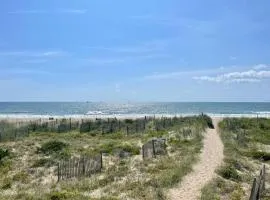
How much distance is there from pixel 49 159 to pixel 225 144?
15214 millimetres

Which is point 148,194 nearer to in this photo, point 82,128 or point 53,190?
point 53,190

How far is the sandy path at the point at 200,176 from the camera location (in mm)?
20266

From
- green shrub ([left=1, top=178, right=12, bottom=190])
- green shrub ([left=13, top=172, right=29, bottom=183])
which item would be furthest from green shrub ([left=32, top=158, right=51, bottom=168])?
green shrub ([left=1, top=178, right=12, bottom=190])

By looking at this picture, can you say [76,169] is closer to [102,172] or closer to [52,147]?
[102,172]

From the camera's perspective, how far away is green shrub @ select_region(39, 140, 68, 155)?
35750mm

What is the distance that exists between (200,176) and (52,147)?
16.4 m

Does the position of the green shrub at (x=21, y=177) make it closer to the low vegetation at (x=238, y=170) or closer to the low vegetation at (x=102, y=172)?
the low vegetation at (x=102, y=172)

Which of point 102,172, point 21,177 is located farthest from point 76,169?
point 21,177

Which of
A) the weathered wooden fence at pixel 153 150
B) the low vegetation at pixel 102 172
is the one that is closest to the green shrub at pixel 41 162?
the low vegetation at pixel 102 172

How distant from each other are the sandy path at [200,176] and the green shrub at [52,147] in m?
11.9

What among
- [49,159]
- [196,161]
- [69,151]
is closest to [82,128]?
[69,151]

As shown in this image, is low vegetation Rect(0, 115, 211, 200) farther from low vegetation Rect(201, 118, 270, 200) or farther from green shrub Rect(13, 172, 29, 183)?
low vegetation Rect(201, 118, 270, 200)

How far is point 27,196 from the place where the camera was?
20.1m

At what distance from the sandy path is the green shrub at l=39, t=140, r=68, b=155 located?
469 inches
